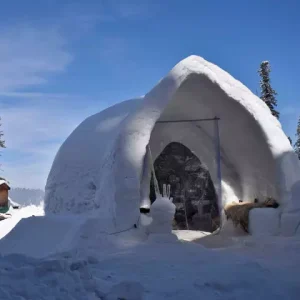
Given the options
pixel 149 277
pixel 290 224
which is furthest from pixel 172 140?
pixel 149 277

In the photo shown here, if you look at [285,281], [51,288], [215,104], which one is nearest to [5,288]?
[51,288]

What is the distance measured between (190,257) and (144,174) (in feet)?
17.6

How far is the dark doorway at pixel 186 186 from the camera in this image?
1465 cm

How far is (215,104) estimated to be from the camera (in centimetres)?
1027

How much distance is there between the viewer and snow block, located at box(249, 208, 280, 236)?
8.37 m

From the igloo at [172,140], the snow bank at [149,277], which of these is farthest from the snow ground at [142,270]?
the igloo at [172,140]

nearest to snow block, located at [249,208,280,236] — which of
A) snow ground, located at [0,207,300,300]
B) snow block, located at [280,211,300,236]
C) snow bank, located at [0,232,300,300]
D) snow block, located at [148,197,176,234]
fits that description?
snow block, located at [280,211,300,236]

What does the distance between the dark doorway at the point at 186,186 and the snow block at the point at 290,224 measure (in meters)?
6.33

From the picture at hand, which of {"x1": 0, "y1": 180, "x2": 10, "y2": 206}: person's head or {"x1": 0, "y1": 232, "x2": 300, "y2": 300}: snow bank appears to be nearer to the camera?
{"x1": 0, "y1": 232, "x2": 300, "y2": 300}: snow bank

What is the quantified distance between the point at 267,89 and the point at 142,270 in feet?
56.5

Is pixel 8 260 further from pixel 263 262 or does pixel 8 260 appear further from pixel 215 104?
pixel 215 104

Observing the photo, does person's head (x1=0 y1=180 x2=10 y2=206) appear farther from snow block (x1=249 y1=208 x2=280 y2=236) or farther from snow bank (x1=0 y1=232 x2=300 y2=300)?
snow bank (x1=0 y1=232 x2=300 y2=300)

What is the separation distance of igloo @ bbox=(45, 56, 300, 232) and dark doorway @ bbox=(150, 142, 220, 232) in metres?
2.30

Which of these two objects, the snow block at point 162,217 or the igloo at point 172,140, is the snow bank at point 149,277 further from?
the igloo at point 172,140
